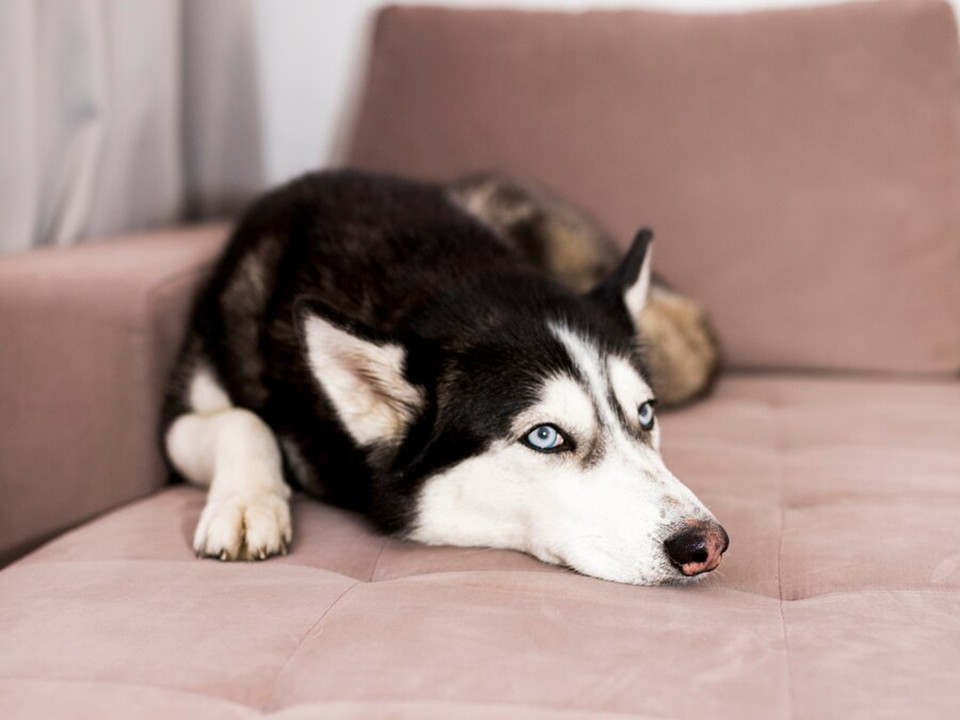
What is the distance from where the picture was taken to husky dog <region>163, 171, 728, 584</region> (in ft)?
4.82

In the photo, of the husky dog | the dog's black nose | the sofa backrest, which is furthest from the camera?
the sofa backrest

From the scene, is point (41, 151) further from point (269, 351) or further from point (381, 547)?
point (381, 547)

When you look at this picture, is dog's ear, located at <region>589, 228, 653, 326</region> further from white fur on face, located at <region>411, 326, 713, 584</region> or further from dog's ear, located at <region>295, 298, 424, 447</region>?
dog's ear, located at <region>295, 298, 424, 447</region>

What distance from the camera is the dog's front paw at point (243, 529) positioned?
1497 mm

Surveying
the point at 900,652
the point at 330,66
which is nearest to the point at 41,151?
the point at 330,66

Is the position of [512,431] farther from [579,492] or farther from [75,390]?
[75,390]

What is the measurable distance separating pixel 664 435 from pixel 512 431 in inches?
24.9

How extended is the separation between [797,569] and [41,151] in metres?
1.96

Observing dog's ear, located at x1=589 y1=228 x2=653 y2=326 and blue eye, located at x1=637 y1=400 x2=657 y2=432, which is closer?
blue eye, located at x1=637 y1=400 x2=657 y2=432

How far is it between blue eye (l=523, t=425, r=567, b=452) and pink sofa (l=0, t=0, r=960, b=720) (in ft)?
0.54

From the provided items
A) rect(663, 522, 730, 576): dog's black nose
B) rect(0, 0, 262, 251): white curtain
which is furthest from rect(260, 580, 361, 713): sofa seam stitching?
rect(0, 0, 262, 251): white curtain

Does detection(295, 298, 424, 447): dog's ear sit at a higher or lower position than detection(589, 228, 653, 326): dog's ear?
lower

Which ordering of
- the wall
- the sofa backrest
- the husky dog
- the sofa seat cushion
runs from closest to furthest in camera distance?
the sofa seat cushion, the husky dog, the sofa backrest, the wall

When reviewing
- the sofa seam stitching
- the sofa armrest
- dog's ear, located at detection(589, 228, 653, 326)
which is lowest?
the sofa armrest
